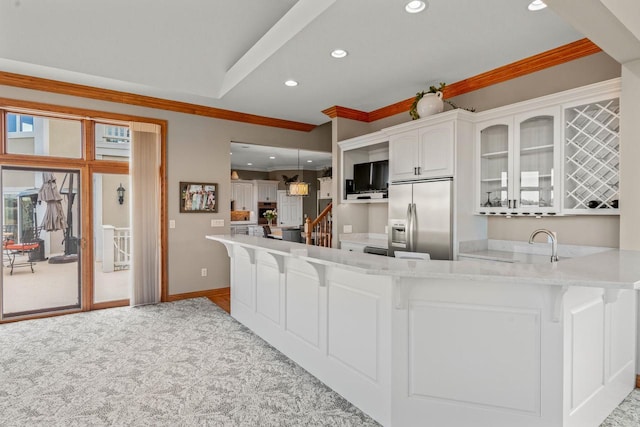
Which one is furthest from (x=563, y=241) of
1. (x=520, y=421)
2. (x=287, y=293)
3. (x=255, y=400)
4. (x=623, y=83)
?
(x=255, y=400)

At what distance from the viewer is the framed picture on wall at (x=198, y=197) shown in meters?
5.05

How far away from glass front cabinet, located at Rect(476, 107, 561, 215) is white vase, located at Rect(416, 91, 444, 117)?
1.53 feet

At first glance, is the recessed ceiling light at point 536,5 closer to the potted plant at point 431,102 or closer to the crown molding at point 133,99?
the potted plant at point 431,102

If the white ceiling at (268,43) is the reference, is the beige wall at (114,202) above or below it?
below

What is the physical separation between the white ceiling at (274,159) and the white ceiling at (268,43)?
3952 millimetres

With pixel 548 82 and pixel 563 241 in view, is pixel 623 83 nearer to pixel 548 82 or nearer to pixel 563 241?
pixel 548 82

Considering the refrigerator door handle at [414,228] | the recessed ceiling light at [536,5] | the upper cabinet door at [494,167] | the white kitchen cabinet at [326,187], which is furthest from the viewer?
the white kitchen cabinet at [326,187]

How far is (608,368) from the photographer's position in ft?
6.97

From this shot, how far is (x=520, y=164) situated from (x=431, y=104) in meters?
1.12

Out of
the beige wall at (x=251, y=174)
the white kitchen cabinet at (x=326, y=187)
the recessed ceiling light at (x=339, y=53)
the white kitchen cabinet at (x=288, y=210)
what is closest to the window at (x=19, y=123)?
the recessed ceiling light at (x=339, y=53)

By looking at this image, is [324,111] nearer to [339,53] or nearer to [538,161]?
[339,53]

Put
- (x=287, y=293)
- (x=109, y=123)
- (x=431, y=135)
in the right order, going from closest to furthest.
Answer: (x=287, y=293), (x=431, y=135), (x=109, y=123)

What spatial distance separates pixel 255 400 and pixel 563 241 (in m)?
2.98

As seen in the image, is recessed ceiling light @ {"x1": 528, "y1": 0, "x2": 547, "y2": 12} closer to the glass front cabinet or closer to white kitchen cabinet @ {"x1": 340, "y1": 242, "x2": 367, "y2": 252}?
the glass front cabinet
